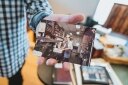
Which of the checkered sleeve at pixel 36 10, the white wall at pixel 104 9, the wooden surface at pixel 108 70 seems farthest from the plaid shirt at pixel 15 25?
the white wall at pixel 104 9

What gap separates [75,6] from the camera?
110 centimetres

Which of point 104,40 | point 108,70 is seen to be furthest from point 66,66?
point 104,40

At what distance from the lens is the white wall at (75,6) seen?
1.07 m

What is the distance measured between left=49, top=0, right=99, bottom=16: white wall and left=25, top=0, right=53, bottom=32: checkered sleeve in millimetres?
544

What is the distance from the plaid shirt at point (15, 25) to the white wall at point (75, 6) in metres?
0.48

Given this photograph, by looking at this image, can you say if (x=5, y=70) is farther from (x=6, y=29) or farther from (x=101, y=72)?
(x=101, y=72)

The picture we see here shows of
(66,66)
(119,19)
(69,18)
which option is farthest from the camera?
(119,19)

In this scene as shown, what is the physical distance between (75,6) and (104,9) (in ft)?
0.68

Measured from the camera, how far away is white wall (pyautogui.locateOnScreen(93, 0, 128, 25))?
36.3 inches

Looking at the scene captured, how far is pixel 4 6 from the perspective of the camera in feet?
1.84

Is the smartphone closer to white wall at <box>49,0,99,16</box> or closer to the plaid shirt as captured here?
the plaid shirt

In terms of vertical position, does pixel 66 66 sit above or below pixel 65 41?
below

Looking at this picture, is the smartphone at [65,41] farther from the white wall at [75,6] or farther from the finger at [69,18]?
the white wall at [75,6]

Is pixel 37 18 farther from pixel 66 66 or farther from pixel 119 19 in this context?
pixel 119 19
